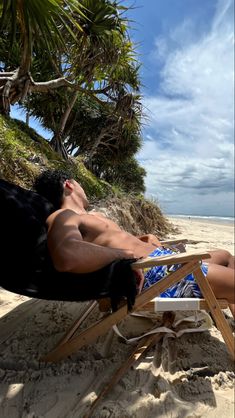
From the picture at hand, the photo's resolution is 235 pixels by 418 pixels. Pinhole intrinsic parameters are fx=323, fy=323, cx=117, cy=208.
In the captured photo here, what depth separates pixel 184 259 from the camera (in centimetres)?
181

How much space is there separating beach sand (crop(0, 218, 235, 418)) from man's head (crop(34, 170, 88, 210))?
966mm

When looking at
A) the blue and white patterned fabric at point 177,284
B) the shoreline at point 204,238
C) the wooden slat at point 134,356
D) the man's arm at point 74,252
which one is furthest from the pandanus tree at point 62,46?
the shoreline at point 204,238

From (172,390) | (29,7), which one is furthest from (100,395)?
(29,7)

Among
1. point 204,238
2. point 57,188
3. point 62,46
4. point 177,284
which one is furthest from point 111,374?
point 204,238

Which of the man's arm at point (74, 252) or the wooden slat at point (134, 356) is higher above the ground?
the man's arm at point (74, 252)

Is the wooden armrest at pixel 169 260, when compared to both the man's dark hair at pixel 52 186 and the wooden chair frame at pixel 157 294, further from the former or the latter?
the man's dark hair at pixel 52 186

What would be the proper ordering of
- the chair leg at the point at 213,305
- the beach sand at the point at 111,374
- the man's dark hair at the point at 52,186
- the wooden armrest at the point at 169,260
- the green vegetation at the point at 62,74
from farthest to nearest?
the green vegetation at the point at 62,74 < the man's dark hair at the point at 52,186 < the chair leg at the point at 213,305 < the wooden armrest at the point at 169,260 < the beach sand at the point at 111,374

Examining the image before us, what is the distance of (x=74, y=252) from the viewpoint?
179cm

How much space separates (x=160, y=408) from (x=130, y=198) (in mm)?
5610

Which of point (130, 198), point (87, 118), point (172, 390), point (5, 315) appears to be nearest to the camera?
point (172, 390)

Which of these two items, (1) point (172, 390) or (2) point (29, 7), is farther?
(2) point (29, 7)

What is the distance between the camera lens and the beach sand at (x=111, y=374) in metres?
1.65

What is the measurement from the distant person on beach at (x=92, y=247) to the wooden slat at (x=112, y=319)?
0.09m

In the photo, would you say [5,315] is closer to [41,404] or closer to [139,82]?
[41,404]
